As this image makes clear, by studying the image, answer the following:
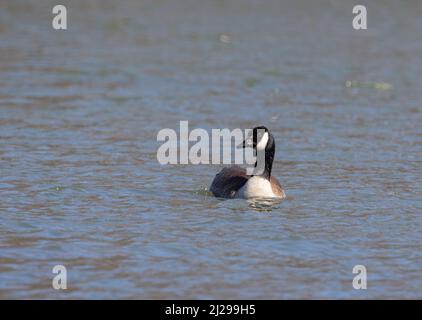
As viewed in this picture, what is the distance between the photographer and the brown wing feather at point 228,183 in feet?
41.6

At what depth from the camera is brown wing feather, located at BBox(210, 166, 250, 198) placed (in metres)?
12.7

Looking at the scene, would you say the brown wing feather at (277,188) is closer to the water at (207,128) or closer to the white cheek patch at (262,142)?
the water at (207,128)

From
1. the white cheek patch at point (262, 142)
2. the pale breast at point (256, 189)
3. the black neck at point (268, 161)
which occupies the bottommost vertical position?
the pale breast at point (256, 189)

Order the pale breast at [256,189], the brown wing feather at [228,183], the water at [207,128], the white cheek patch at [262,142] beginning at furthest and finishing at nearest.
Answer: the white cheek patch at [262,142], the brown wing feather at [228,183], the pale breast at [256,189], the water at [207,128]

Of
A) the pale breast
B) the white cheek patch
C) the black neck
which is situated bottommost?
the pale breast

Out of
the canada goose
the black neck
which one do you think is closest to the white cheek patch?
the canada goose

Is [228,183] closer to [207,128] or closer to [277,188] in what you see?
[277,188]

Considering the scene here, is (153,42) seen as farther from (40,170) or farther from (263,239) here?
(263,239)

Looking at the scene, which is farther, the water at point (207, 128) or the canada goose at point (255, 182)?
the canada goose at point (255, 182)

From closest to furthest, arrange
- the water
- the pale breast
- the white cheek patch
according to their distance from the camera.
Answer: the water < the pale breast < the white cheek patch

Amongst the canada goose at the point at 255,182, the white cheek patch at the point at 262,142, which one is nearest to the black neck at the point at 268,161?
the canada goose at the point at 255,182

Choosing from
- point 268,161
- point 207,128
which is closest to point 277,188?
point 268,161

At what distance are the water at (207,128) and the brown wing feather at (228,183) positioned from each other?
0.23 m

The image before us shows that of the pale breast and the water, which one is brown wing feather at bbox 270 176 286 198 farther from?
the water
